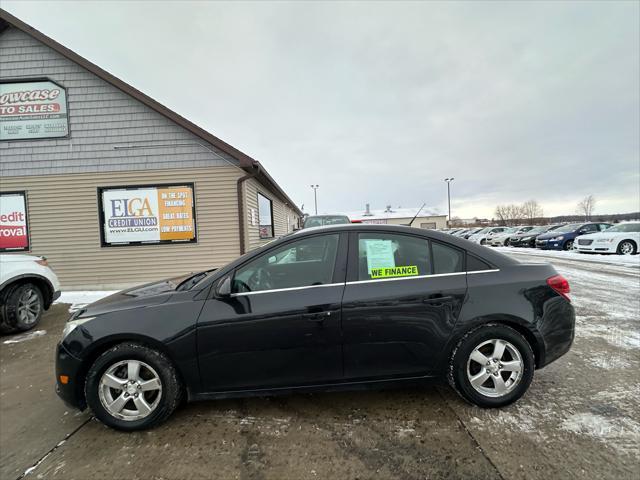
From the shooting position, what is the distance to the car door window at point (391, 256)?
2620mm

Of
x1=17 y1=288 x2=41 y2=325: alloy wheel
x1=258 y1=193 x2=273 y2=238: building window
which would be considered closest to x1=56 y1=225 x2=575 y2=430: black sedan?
x1=17 y1=288 x2=41 y2=325: alloy wheel

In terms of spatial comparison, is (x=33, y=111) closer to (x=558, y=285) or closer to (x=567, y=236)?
(x=558, y=285)

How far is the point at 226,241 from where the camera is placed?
827 cm

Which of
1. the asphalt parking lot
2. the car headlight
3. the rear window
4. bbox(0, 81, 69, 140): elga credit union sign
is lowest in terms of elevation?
the asphalt parking lot

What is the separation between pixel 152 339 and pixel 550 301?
3263mm

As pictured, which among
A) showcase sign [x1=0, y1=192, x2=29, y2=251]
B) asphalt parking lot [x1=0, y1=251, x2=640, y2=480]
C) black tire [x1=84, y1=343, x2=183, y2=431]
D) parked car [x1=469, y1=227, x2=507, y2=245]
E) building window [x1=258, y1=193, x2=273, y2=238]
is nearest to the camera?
asphalt parking lot [x1=0, y1=251, x2=640, y2=480]

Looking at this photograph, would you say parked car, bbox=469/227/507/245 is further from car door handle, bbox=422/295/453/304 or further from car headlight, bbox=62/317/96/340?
car headlight, bbox=62/317/96/340

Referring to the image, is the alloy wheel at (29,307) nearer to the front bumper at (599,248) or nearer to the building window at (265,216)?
the building window at (265,216)

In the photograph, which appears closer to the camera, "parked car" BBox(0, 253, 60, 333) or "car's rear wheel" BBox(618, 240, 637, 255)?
"parked car" BBox(0, 253, 60, 333)

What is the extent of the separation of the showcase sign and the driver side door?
29.4 ft

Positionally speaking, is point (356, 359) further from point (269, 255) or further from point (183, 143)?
point (183, 143)

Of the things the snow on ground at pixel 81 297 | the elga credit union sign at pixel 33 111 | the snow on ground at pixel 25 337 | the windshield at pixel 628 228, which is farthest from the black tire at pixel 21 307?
the windshield at pixel 628 228

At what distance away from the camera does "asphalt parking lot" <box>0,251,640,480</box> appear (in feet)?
6.70

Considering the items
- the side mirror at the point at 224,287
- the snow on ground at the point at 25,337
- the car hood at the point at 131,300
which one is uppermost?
the side mirror at the point at 224,287
